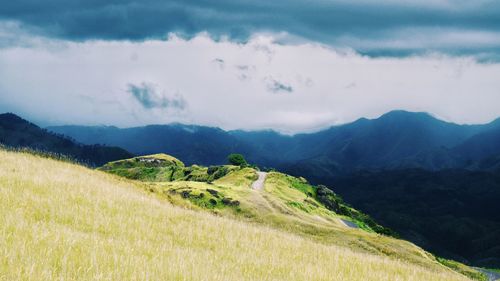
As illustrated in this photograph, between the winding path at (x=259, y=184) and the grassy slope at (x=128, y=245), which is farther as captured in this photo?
the winding path at (x=259, y=184)

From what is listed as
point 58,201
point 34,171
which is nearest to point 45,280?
point 58,201

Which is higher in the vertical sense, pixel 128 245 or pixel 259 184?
pixel 128 245

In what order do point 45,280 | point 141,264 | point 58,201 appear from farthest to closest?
point 58,201, point 141,264, point 45,280

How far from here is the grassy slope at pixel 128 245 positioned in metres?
7.46

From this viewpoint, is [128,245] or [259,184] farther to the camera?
[259,184]

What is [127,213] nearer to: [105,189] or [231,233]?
[231,233]

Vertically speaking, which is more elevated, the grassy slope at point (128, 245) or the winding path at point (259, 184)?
the grassy slope at point (128, 245)

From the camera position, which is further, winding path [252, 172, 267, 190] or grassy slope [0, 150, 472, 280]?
winding path [252, 172, 267, 190]

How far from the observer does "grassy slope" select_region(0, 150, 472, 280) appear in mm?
7457

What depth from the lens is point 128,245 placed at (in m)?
9.63

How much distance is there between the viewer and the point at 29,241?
8.34 m

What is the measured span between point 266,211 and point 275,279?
116930 millimetres

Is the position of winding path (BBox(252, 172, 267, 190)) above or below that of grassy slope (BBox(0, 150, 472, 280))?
below

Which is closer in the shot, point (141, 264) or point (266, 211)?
point (141, 264)
